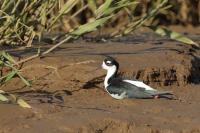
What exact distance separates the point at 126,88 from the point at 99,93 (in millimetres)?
332

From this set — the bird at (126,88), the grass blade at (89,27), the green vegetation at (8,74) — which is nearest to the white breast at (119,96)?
the bird at (126,88)

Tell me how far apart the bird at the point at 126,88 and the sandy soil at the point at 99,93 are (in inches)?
2.4

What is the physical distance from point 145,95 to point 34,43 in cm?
162

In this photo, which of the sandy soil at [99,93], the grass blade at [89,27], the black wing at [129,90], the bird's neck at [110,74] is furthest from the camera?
the bird's neck at [110,74]

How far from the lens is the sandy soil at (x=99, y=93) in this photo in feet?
19.4

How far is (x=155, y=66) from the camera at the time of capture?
7.32 m

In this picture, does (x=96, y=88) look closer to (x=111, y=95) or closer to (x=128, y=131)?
(x=111, y=95)

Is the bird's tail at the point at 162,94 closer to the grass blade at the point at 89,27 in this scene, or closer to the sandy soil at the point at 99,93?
the sandy soil at the point at 99,93

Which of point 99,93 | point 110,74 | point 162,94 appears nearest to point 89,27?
point 110,74

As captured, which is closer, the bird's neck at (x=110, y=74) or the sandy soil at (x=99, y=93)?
the sandy soil at (x=99, y=93)

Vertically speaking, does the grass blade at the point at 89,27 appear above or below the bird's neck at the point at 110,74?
above

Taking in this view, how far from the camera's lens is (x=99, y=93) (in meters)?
6.93

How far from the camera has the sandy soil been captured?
5.91 meters

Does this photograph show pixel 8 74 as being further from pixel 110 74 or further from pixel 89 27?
pixel 110 74
